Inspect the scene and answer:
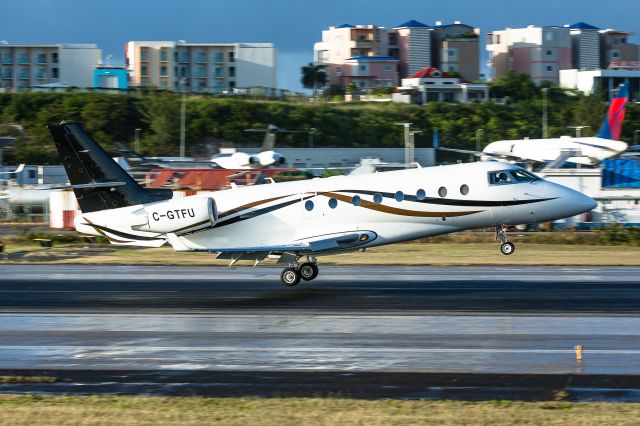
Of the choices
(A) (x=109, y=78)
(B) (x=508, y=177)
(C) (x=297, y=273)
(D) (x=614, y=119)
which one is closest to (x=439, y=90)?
(A) (x=109, y=78)

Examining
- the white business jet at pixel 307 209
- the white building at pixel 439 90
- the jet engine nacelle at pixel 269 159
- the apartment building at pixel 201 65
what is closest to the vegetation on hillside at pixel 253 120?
the white building at pixel 439 90

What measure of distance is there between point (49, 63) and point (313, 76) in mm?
48167

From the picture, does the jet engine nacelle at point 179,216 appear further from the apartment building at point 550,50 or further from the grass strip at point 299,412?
the apartment building at point 550,50

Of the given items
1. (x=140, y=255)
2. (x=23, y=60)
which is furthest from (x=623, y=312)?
(x=23, y=60)

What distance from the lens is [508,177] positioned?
91.4 feet

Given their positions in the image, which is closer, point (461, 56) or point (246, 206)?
point (246, 206)

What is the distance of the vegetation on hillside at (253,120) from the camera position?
11412 centimetres

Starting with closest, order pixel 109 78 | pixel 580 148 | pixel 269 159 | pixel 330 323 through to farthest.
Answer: pixel 330 323
pixel 580 148
pixel 269 159
pixel 109 78

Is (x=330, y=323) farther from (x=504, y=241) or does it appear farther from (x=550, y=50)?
(x=550, y=50)

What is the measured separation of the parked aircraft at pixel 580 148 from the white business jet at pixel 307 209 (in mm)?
40950

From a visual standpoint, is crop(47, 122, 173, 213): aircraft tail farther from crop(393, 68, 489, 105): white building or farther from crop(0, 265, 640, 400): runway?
crop(393, 68, 489, 105): white building

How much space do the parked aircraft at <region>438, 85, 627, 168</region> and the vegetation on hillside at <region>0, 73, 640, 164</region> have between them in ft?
117

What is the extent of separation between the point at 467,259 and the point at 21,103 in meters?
94.3

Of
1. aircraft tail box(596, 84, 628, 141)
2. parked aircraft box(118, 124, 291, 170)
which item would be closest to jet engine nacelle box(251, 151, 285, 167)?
parked aircraft box(118, 124, 291, 170)
